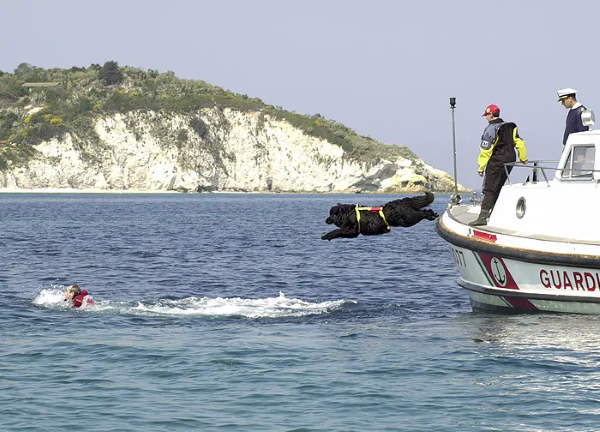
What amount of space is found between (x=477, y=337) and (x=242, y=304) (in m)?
6.78

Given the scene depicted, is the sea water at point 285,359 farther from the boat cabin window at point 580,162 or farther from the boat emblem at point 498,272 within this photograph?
the boat cabin window at point 580,162

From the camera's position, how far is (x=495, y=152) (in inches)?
733

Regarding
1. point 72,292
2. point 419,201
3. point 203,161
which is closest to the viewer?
point 419,201

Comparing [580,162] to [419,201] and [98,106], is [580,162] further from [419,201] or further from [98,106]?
[98,106]

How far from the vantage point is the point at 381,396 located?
43.7 ft

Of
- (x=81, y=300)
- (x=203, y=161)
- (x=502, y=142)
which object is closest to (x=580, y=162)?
(x=502, y=142)

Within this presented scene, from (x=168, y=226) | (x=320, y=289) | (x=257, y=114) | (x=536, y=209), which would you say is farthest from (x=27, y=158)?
(x=536, y=209)

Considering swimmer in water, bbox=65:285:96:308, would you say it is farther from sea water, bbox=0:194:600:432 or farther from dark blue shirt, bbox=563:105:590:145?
dark blue shirt, bbox=563:105:590:145

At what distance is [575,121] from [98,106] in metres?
156

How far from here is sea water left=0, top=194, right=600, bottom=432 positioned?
12.4 m

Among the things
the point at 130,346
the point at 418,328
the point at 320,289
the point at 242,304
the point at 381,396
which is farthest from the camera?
the point at 320,289

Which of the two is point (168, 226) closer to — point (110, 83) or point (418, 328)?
A: point (418, 328)

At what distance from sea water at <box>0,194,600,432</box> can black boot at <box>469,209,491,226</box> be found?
185 cm

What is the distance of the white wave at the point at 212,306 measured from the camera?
2077cm
